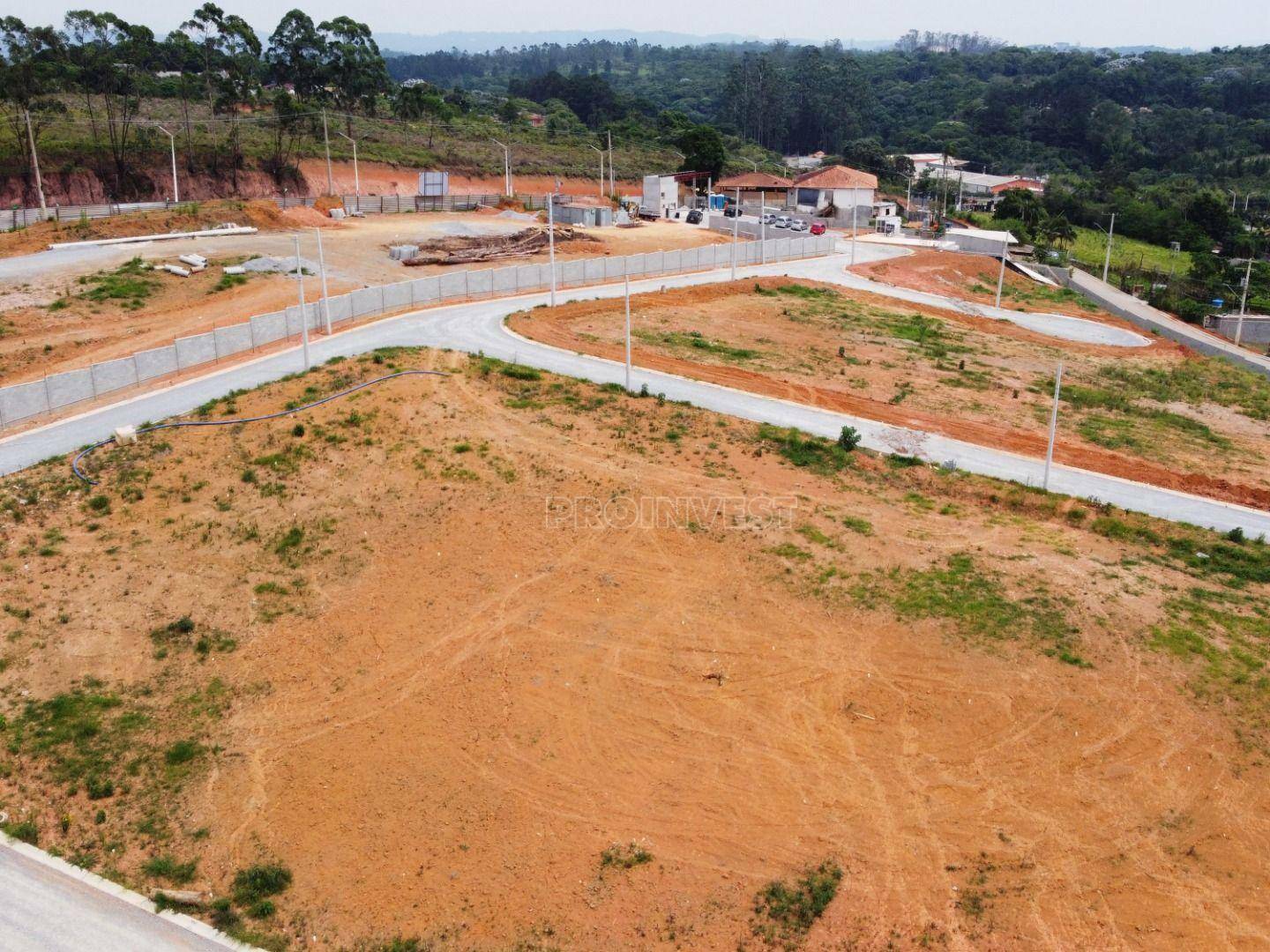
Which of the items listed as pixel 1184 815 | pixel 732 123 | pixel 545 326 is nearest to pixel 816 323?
pixel 545 326

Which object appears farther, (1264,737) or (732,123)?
(732,123)

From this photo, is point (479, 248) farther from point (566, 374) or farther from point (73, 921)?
point (73, 921)

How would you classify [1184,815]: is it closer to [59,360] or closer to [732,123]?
[59,360]

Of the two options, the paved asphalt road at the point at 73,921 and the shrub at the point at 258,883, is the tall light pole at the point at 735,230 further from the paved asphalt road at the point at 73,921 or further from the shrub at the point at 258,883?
the paved asphalt road at the point at 73,921

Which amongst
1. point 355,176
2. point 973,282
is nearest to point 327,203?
point 355,176

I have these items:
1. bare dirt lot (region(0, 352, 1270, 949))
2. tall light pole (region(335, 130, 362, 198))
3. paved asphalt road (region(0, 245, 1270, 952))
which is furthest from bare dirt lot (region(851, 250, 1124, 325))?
tall light pole (region(335, 130, 362, 198))

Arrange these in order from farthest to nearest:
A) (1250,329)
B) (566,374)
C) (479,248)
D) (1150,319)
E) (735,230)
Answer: (735,230) → (1150,319) → (1250,329) → (479,248) → (566,374)

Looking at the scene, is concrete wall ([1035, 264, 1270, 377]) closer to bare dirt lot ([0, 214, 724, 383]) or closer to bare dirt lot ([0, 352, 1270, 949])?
bare dirt lot ([0, 214, 724, 383])
